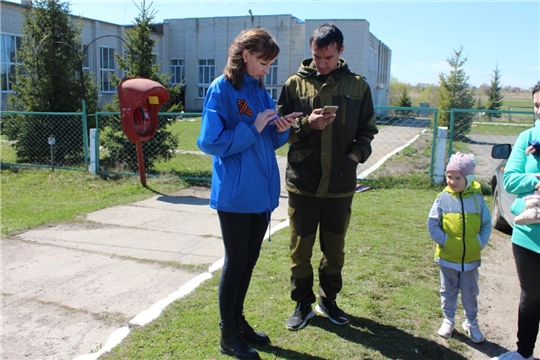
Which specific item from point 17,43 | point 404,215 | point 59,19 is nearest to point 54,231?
point 404,215

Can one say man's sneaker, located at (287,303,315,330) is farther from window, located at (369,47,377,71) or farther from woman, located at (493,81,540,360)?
window, located at (369,47,377,71)

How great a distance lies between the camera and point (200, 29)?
1658 inches

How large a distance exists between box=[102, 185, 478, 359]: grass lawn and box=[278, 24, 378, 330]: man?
0.21 m

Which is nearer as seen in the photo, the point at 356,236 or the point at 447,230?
the point at 447,230

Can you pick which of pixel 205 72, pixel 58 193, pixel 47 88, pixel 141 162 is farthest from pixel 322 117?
pixel 205 72

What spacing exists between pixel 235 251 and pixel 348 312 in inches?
50.3

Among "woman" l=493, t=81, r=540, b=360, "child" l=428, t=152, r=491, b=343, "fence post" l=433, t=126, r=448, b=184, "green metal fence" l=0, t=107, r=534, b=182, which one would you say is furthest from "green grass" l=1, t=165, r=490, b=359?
"green metal fence" l=0, t=107, r=534, b=182

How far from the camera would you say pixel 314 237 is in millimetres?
3525

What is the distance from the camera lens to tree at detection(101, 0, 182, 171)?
10.4m

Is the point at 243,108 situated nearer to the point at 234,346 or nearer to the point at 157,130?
the point at 234,346

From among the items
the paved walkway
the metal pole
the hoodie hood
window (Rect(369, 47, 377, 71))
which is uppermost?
window (Rect(369, 47, 377, 71))

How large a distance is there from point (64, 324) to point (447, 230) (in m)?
2.91

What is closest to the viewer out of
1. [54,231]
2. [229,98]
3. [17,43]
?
[229,98]

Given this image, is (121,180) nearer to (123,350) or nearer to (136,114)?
(136,114)
